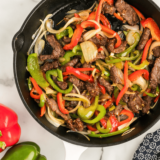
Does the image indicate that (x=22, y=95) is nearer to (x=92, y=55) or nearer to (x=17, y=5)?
(x=92, y=55)

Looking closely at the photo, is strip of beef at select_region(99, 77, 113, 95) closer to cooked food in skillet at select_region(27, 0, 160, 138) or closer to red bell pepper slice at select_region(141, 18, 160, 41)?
cooked food in skillet at select_region(27, 0, 160, 138)

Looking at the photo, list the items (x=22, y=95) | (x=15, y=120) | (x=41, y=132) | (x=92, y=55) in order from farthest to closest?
(x=41, y=132), (x=15, y=120), (x=92, y=55), (x=22, y=95)

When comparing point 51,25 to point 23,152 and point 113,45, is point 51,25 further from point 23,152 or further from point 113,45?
point 23,152

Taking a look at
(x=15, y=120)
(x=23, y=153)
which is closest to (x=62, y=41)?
(x=15, y=120)

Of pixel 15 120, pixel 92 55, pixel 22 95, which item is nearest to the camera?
pixel 22 95

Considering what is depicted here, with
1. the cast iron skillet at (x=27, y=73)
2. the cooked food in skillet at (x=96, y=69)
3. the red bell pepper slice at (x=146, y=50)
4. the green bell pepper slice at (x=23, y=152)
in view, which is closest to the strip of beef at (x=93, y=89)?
the cooked food in skillet at (x=96, y=69)

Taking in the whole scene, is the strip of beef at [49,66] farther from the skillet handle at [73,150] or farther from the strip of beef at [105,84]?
the skillet handle at [73,150]
